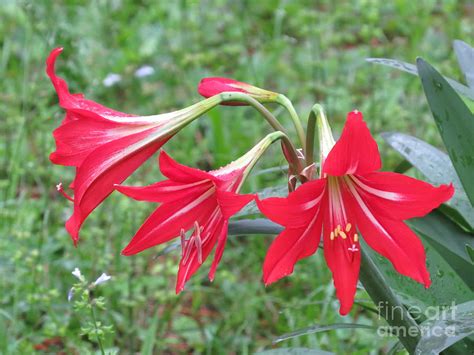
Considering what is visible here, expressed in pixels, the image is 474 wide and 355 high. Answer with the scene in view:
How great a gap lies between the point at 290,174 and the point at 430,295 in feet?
1.64

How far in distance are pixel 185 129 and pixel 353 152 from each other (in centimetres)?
271

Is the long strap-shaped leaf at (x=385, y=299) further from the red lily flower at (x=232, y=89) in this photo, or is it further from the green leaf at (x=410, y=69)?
the green leaf at (x=410, y=69)

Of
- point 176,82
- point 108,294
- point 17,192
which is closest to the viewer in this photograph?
point 108,294

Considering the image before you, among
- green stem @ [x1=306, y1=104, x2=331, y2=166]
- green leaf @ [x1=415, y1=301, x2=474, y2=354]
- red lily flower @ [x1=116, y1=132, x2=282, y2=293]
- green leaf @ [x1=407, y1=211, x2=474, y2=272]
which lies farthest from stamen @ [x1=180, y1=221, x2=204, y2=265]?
A: green leaf @ [x1=407, y1=211, x2=474, y2=272]

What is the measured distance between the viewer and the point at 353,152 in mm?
1238

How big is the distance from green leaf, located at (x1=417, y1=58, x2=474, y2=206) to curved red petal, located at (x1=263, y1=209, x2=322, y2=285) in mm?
402

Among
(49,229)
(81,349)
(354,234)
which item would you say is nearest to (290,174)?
(354,234)

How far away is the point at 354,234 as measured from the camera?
137cm

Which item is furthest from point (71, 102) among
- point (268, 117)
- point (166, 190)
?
point (268, 117)

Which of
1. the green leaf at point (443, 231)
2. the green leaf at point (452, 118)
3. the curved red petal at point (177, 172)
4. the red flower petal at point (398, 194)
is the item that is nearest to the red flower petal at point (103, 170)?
the curved red petal at point (177, 172)

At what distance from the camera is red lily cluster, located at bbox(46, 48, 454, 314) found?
4.19 feet

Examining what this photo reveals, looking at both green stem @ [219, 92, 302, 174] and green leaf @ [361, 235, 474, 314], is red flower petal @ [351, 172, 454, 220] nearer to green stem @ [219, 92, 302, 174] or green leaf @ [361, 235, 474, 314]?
green stem @ [219, 92, 302, 174]

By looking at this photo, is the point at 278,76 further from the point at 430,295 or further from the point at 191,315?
the point at 430,295

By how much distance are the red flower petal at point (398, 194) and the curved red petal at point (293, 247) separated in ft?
0.30
